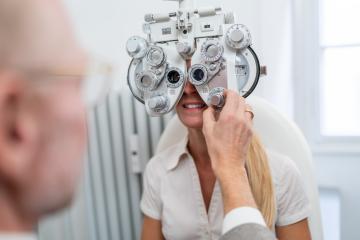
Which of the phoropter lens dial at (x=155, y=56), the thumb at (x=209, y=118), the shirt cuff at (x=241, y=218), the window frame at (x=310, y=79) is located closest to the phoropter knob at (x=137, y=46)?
the phoropter lens dial at (x=155, y=56)

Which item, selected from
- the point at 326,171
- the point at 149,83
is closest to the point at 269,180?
the point at 149,83

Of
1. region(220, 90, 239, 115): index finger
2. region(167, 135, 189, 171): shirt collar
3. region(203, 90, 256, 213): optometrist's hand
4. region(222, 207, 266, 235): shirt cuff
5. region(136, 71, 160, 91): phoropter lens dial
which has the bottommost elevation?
region(222, 207, 266, 235): shirt cuff

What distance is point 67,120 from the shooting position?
1.13ft

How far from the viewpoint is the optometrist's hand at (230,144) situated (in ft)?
2.40

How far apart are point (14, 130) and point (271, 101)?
3.87 feet

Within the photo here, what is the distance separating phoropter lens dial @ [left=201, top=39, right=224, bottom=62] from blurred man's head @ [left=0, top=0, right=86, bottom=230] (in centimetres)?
51

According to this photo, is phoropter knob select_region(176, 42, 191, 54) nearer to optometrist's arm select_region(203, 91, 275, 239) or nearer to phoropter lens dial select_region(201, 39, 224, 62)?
phoropter lens dial select_region(201, 39, 224, 62)

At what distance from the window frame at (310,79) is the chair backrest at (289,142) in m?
0.34

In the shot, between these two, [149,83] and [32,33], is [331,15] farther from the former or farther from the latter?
[32,33]

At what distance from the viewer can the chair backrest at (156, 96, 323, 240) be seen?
105 cm

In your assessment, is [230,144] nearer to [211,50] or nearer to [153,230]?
[211,50]

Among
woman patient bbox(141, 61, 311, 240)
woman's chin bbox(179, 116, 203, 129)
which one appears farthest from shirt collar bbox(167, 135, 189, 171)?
woman's chin bbox(179, 116, 203, 129)

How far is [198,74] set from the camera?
86 centimetres

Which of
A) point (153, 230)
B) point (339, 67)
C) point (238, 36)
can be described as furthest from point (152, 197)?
point (339, 67)
